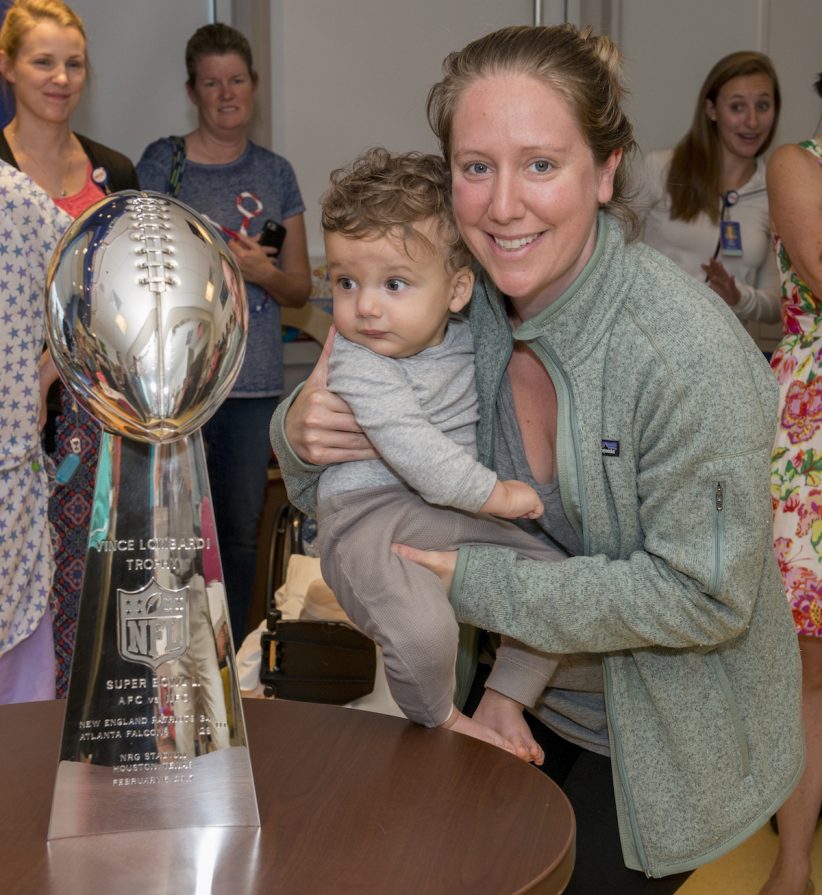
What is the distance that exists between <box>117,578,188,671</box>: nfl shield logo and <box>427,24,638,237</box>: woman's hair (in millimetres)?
701

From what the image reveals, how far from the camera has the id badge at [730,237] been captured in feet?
12.6

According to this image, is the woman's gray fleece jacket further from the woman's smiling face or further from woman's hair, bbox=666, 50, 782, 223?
woman's hair, bbox=666, 50, 782, 223

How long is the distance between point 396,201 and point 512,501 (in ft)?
1.25

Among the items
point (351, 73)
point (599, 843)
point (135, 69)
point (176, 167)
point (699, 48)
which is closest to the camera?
point (599, 843)

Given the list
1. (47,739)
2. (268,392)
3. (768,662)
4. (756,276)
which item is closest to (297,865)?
(47,739)

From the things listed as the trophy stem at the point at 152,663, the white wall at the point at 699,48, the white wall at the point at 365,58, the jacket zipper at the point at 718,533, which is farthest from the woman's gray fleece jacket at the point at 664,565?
the white wall at the point at 699,48

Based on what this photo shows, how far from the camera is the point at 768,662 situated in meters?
1.41

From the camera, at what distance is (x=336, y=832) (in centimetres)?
94

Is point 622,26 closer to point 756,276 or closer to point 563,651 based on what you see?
point 756,276

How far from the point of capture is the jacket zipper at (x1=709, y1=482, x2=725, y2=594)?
1284 millimetres

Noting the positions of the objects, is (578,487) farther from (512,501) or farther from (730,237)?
(730,237)

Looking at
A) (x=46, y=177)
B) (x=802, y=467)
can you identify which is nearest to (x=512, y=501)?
(x=802, y=467)

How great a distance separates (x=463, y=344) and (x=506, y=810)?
0.73 metres

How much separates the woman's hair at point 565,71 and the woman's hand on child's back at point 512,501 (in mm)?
384
